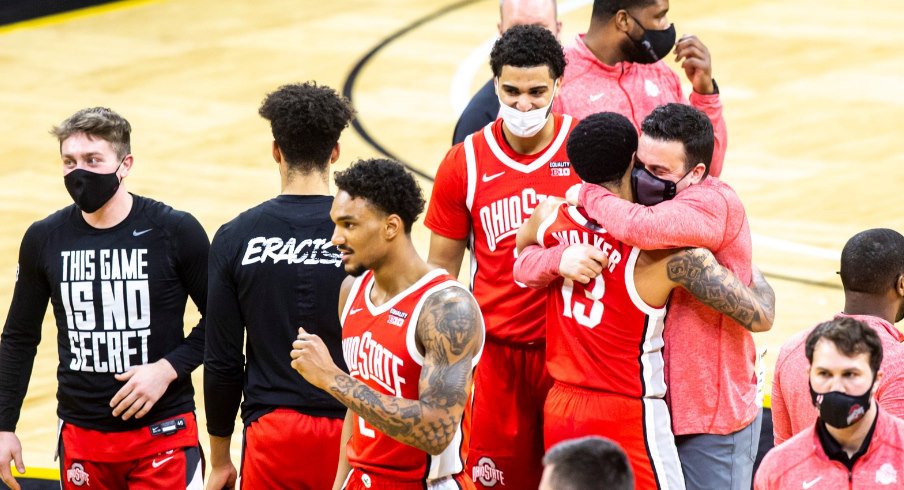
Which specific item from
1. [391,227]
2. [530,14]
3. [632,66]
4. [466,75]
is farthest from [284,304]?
[466,75]

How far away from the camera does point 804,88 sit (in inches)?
606

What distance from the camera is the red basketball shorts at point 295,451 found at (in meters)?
5.95

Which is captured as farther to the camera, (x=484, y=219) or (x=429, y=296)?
(x=484, y=219)

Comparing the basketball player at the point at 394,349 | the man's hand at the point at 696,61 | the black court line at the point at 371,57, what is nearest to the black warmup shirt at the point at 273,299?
the basketball player at the point at 394,349

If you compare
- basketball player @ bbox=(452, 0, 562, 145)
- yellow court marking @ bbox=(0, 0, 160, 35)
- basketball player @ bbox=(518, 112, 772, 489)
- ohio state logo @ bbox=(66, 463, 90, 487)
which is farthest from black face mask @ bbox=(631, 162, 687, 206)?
yellow court marking @ bbox=(0, 0, 160, 35)

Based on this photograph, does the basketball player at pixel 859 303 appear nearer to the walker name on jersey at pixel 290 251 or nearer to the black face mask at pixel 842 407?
the black face mask at pixel 842 407

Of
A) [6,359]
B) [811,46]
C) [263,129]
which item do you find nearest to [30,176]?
[263,129]

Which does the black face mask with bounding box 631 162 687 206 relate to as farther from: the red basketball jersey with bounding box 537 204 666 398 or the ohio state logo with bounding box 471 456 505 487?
the ohio state logo with bounding box 471 456 505 487

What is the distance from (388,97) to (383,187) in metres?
10.2

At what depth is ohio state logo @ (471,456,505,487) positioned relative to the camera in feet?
21.8

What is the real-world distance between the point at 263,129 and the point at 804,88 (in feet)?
17.4

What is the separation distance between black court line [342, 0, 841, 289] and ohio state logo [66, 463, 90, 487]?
553 cm

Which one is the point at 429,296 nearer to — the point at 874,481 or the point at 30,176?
the point at 874,481

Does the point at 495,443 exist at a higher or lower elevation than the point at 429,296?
lower
